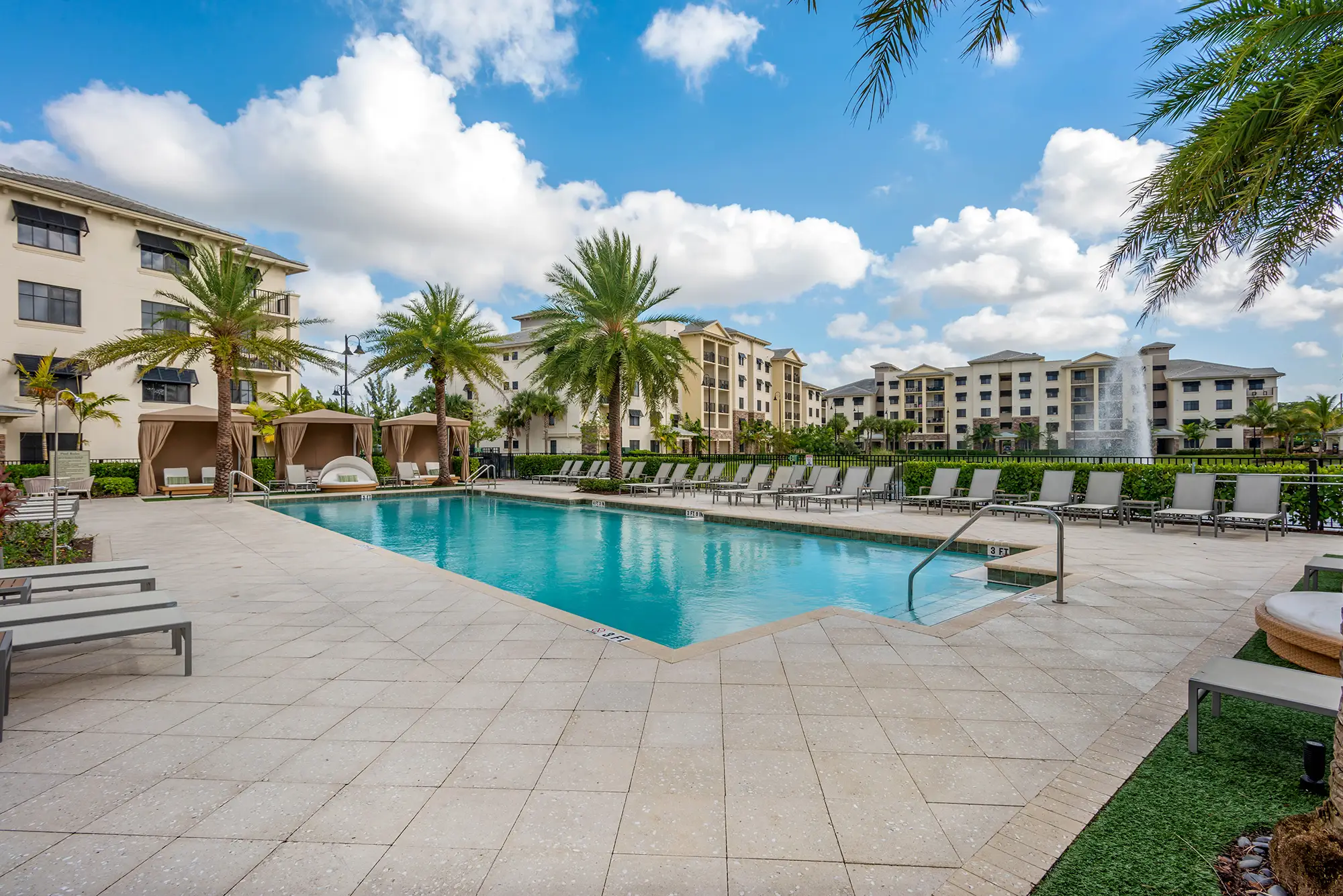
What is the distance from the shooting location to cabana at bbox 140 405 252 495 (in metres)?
19.4

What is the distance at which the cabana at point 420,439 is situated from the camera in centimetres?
2488

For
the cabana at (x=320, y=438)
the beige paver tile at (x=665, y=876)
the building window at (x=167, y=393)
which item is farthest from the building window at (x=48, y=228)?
the beige paver tile at (x=665, y=876)

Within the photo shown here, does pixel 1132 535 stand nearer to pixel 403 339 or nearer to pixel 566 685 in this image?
pixel 566 685

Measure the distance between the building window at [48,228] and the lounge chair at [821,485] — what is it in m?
29.6

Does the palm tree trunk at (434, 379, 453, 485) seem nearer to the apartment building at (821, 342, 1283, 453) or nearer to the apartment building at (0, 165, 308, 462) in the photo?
the apartment building at (0, 165, 308, 462)

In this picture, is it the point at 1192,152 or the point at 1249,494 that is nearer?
the point at 1192,152

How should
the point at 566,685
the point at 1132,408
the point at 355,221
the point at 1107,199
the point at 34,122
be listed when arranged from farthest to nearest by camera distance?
the point at 1132,408
the point at 355,221
the point at 34,122
the point at 1107,199
the point at 566,685

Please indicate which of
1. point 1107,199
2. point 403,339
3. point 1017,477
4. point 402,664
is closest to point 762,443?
point 403,339

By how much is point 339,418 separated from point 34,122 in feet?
35.5

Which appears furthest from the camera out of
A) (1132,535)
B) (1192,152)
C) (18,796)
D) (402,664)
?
(1132,535)

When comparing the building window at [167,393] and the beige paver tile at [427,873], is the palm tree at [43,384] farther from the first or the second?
the beige paver tile at [427,873]

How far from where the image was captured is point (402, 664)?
417 centimetres

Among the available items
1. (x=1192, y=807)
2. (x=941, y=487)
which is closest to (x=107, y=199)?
(x=941, y=487)

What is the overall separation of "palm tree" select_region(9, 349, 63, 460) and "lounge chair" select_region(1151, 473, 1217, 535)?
29.5m
